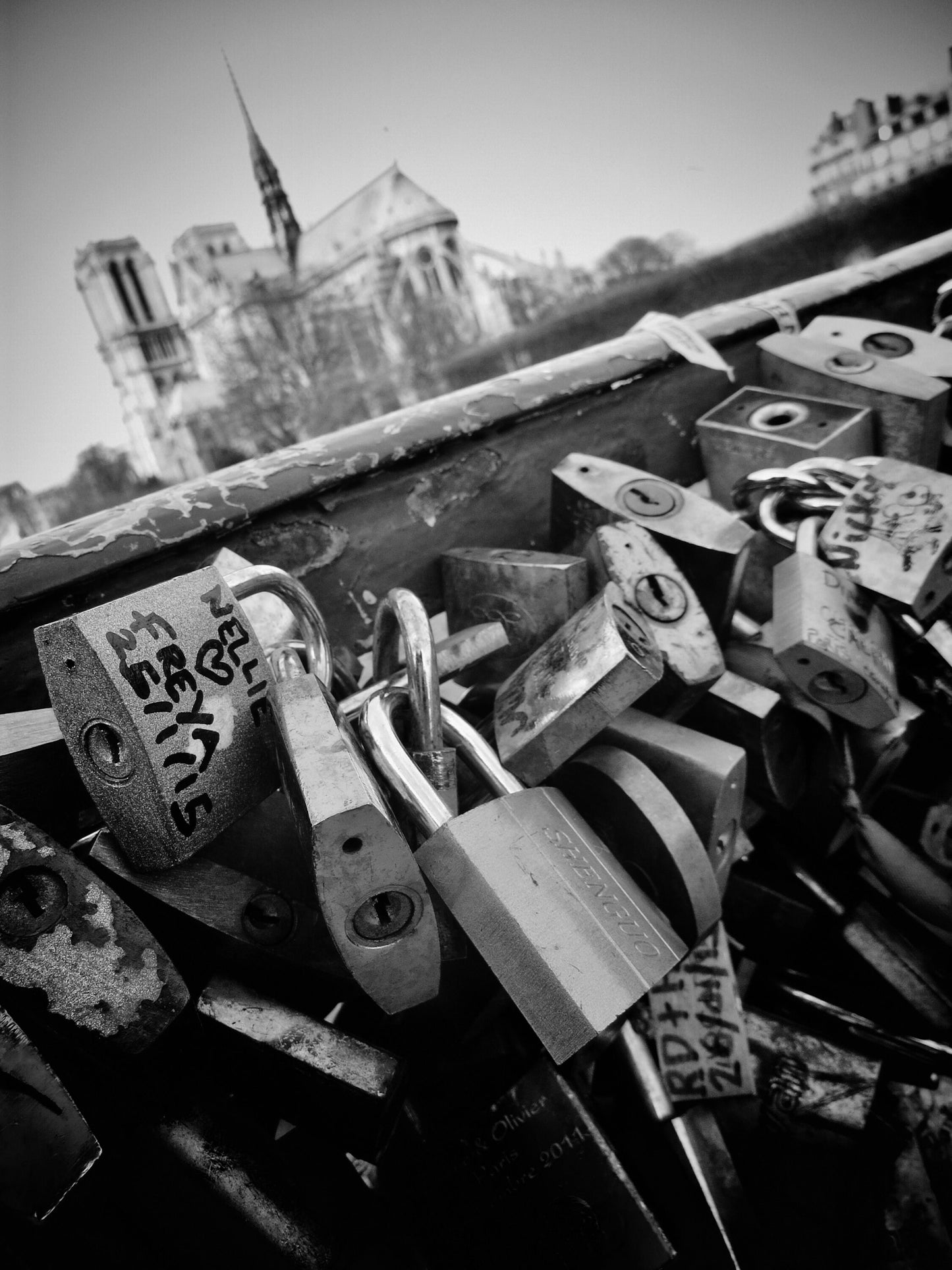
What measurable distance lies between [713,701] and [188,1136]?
80 centimetres

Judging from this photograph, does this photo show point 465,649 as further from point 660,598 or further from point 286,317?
point 286,317

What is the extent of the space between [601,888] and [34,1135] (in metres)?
0.49

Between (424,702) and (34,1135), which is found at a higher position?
(424,702)

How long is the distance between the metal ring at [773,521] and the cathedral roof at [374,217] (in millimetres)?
30967

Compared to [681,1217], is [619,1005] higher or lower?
higher

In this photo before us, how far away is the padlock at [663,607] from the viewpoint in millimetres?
949

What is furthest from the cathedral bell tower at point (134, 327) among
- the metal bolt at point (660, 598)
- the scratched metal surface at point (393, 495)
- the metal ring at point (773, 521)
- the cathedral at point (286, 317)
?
the metal bolt at point (660, 598)

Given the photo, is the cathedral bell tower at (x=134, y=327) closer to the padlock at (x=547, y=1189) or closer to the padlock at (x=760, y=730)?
the padlock at (x=760, y=730)

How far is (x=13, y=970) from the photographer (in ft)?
1.91

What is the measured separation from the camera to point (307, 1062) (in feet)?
2.07

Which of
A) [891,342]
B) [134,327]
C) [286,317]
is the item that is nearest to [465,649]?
[891,342]

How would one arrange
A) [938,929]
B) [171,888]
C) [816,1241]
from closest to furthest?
[171,888] < [816,1241] < [938,929]

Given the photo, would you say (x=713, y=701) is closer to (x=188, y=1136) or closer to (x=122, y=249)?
(x=188, y=1136)

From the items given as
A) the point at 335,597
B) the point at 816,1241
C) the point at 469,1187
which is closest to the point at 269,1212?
the point at 469,1187
